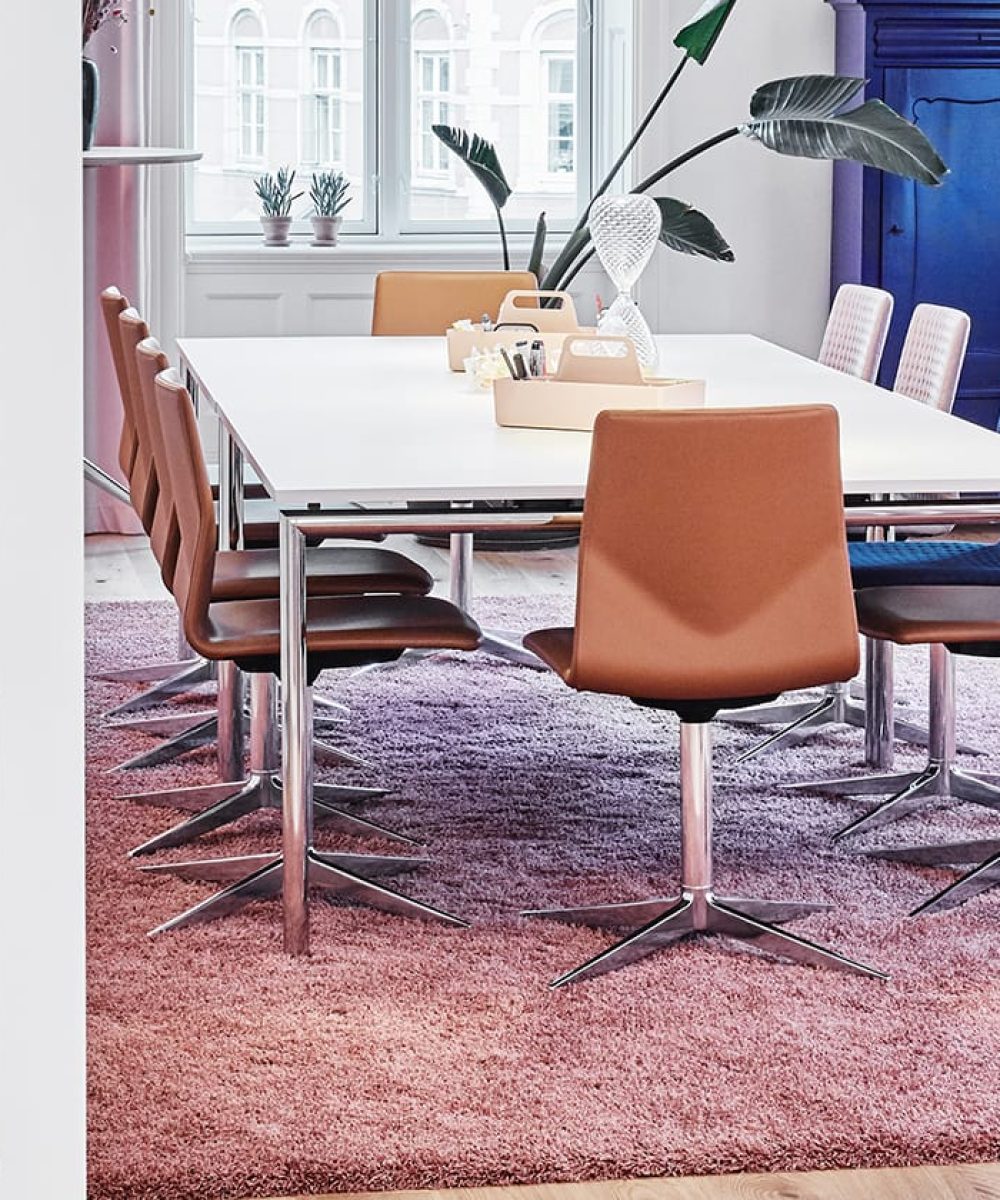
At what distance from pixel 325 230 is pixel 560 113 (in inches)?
39.9

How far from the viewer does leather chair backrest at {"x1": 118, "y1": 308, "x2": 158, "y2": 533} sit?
12.1 ft

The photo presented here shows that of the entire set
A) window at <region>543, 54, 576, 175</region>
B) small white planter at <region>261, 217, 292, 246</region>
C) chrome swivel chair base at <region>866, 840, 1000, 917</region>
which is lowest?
chrome swivel chair base at <region>866, 840, 1000, 917</region>

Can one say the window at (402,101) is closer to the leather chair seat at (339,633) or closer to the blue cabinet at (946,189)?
the blue cabinet at (946,189)

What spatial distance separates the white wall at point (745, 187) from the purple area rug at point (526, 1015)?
10.7ft

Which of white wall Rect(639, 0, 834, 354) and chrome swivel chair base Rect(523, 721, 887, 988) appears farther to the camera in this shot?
white wall Rect(639, 0, 834, 354)

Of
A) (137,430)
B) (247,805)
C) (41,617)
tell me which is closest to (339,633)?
(247,805)

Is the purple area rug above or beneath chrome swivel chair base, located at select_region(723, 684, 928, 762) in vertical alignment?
beneath

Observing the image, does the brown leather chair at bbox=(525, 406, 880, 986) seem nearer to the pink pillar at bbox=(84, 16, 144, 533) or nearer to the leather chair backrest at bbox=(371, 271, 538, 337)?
the leather chair backrest at bbox=(371, 271, 538, 337)

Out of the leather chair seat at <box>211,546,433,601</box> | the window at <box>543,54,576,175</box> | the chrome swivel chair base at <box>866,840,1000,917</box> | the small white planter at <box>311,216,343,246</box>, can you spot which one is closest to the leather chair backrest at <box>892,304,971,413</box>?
the chrome swivel chair base at <box>866,840,1000,917</box>

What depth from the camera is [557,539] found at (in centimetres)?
635

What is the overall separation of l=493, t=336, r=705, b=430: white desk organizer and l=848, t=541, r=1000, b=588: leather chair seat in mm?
507

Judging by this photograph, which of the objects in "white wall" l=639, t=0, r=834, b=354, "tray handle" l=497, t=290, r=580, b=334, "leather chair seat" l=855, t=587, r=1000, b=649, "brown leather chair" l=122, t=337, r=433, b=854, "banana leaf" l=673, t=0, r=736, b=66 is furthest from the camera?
"white wall" l=639, t=0, r=834, b=354

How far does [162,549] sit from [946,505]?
4.40ft

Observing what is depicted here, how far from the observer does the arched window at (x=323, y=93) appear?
7.12 meters
